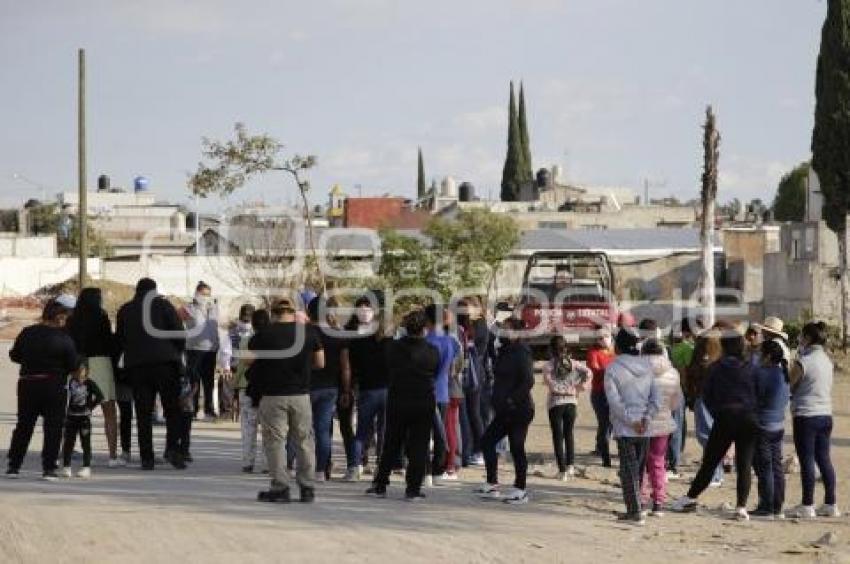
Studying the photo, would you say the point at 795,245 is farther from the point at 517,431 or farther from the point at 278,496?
the point at 278,496

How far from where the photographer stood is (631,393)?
45.3ft

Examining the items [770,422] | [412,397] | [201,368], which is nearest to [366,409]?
[412,397]

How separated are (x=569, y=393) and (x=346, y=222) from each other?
76.4 metres

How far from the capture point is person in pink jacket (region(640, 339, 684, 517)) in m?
14.0

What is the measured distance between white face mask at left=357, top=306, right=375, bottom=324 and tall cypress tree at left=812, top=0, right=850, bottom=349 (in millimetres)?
25126

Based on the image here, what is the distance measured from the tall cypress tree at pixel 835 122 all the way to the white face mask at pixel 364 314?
989 inches

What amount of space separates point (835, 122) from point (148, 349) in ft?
86.9

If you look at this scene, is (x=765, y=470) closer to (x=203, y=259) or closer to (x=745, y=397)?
(x=745, y=397)

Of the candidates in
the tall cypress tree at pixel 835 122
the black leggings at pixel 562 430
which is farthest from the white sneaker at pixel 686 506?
the tall cypress tree at pixel 835 122

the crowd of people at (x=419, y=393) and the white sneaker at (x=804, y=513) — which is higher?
the crowd of people at (x=419, y=393)

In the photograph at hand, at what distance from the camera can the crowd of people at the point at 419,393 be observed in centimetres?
1382

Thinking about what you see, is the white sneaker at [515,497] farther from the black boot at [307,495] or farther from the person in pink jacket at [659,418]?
the black boot at [307,495]

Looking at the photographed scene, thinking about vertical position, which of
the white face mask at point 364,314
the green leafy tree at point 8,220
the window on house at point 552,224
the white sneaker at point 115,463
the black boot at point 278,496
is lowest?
the white sneaker at point 115,463

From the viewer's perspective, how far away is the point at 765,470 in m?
14.8
